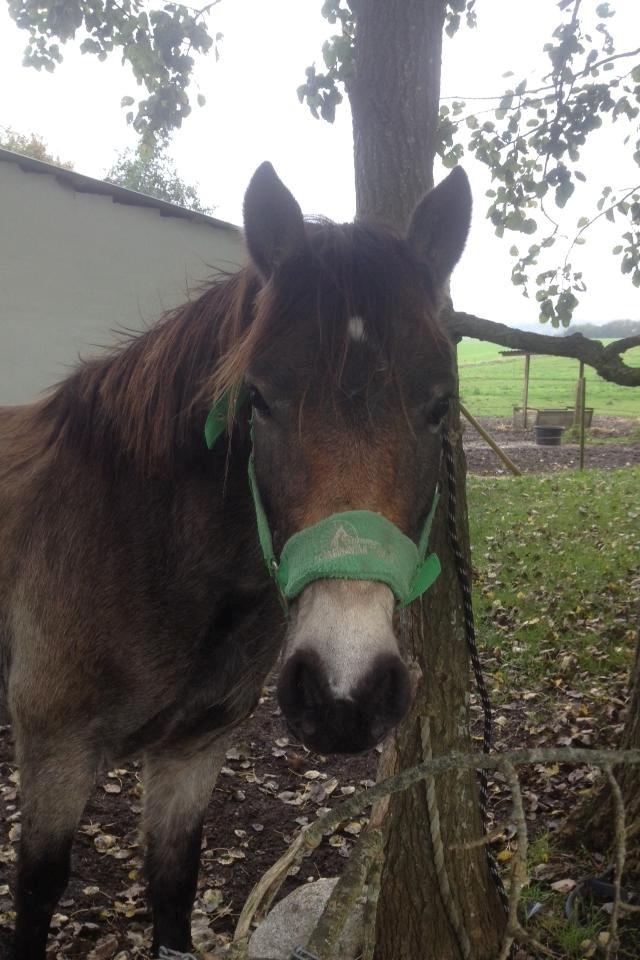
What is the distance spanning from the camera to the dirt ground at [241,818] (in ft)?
10.5

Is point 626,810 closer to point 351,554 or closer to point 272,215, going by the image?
point 351,554

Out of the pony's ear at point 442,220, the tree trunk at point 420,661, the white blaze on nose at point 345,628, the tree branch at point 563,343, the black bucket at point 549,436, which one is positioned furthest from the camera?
the black bucket at point 549,436

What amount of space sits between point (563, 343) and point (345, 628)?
5.12 ft

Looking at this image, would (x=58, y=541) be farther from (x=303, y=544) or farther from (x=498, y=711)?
(x=498, y=711)

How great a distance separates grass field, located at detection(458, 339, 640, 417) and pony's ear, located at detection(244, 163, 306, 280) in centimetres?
2138

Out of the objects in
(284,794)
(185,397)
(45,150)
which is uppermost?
(45,150)

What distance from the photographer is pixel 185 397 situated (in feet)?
7.58

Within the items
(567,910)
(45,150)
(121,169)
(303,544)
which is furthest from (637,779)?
(121,169)

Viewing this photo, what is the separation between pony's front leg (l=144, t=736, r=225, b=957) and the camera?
9.41ft

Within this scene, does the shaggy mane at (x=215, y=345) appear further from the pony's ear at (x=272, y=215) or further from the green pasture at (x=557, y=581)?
the green pasture at (x=557, y=581)

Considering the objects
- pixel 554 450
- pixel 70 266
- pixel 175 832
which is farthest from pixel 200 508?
pixel 554 450

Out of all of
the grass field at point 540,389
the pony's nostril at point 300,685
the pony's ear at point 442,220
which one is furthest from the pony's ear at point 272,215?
the grass field at point 540,389

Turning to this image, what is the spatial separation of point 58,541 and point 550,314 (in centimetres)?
361

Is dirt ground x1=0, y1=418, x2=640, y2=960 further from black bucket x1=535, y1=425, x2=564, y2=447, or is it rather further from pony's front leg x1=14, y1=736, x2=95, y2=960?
black bucket x1=535, y1=425, x2=564, y2=447
